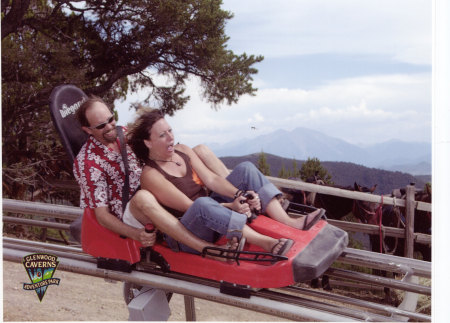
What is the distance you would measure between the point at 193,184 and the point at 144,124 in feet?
0.76

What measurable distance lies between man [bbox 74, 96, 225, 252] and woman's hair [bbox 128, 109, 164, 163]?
0.11 meters

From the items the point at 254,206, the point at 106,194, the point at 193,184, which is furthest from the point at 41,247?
the point at 254,206

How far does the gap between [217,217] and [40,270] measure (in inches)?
26.2

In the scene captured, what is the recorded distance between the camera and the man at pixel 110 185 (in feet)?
4.48

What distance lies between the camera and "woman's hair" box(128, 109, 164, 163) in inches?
56.2

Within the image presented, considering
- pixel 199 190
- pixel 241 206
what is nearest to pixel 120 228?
pixel 199 190

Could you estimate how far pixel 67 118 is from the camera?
1.59 meters

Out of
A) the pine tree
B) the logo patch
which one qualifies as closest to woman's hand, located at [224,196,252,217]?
the logo patch

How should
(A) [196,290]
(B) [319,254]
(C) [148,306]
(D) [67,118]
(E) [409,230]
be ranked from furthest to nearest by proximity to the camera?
(E) [409,230]
(D) [67,118]
(C) [148,306]
(A) [196,290]
(B) [319,254]

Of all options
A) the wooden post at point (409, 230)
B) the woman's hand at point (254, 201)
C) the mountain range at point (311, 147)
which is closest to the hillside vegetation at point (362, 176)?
the wooden post at point (409, 230)

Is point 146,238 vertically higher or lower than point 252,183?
lower

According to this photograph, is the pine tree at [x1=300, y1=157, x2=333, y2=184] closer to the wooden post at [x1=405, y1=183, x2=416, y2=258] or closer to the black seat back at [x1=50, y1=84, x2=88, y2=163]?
the wooden post at [x1=405, y1=183, x2=416, y2=258]

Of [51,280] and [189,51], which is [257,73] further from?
[51,280]

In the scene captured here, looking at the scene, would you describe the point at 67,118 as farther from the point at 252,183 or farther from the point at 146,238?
the point at 252,183
